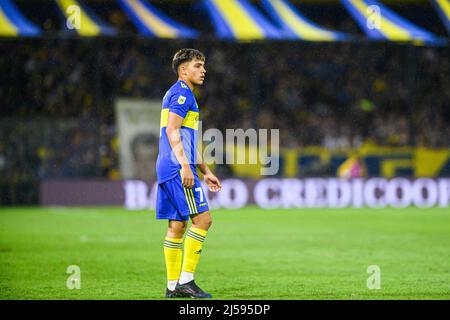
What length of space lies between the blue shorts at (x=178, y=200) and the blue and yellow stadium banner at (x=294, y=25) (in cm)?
1674

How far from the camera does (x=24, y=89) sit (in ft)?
90.5

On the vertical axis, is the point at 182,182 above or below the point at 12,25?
below

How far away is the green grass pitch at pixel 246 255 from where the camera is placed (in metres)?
8.78

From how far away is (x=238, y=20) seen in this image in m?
24.3

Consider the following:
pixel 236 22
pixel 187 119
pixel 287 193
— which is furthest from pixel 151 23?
pixel 187 119

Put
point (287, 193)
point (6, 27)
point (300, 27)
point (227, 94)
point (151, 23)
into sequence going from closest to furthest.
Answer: point (6, 27) < point (151, 23) < point (287, 193) < point (300, 27) < point (227, 94)

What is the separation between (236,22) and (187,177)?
1690 centimetres

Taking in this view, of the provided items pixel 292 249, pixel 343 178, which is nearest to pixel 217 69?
pixel 343 178

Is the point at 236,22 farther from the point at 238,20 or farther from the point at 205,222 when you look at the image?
the point at 205,222

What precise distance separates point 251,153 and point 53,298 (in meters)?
17.4

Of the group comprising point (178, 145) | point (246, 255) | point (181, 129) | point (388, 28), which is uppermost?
point (388, 28)

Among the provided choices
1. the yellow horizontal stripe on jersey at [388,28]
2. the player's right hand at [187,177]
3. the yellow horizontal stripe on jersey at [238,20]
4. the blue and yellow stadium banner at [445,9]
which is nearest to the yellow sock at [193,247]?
the player's right hand at [187,177]

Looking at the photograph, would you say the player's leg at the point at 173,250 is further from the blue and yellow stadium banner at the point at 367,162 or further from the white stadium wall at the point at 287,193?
the blue and yellow stadium banner at the point at 367,162

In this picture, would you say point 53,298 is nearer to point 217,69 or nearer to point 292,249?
point 292,249
